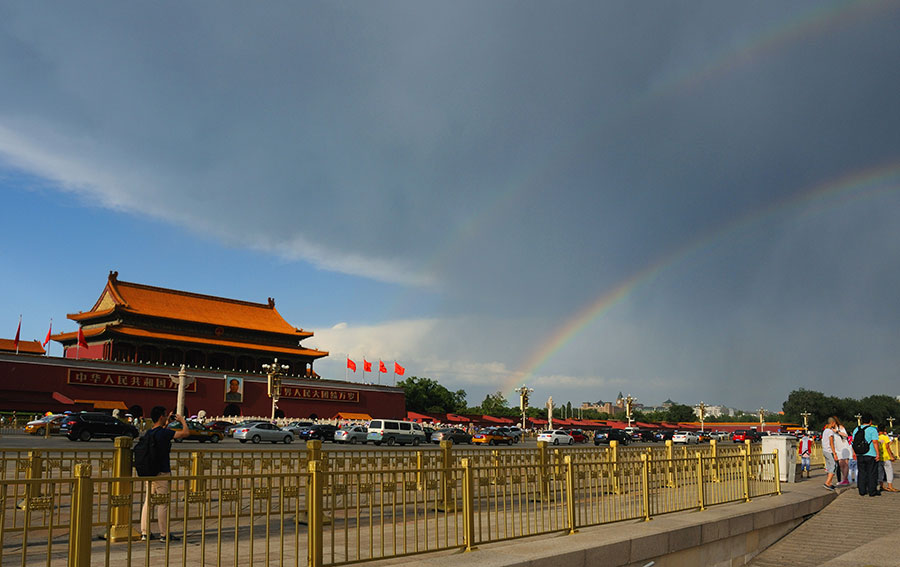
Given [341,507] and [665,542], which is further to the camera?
[665,542]

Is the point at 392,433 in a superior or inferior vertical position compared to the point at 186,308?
inferior

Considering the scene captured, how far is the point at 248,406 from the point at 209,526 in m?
51.9

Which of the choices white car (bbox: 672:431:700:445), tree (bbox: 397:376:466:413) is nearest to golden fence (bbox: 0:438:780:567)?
white car (bbox: 672:431:700:445)

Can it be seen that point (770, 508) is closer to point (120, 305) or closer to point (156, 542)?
point (156, 542)

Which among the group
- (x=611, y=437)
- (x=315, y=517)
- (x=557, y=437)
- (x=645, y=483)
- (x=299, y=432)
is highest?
(x=315, y=517)

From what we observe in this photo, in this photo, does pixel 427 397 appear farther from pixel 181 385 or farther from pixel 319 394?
pixel 181 385

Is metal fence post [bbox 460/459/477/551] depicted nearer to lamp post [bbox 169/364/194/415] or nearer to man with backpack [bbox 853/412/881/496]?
man with backpack [bbox 853/412/881/496]

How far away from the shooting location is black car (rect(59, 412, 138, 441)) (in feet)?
102

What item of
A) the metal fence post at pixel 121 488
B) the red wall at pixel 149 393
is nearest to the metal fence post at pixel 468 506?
the metal fence post at pixel 121 488

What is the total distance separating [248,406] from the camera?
58562mm

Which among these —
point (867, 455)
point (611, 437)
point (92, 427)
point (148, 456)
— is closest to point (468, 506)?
point (148, 456)

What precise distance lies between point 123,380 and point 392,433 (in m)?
22.8

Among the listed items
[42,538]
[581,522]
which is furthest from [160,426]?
[581,522]

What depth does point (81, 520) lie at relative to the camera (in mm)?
4504
